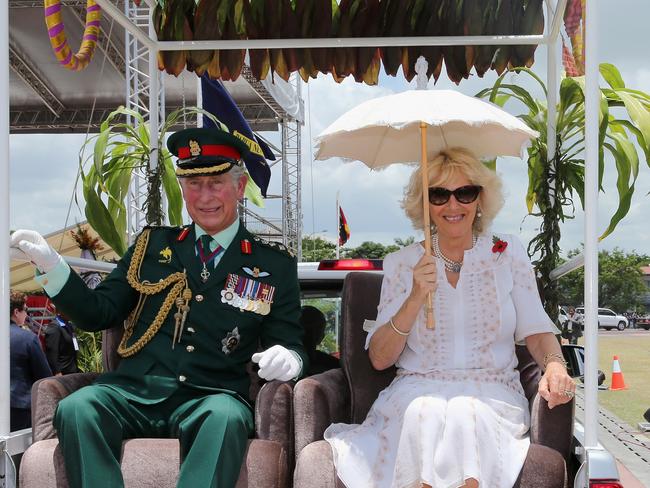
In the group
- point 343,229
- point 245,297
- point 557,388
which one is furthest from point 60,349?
point 557,388

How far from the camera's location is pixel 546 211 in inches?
189

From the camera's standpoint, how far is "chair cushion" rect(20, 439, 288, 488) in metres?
2.66

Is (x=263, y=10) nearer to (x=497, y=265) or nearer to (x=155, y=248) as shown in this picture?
(x=155, y=248)

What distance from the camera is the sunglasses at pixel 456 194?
3.14m

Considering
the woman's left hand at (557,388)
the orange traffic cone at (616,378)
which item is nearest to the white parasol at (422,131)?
the woman's left hand at (557,388)

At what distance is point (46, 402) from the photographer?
115 inches

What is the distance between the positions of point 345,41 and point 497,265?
73.0 inches

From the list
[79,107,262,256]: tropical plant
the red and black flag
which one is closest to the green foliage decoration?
[79,107,262,256]: tropical plant

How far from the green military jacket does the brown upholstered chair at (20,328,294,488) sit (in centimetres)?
24

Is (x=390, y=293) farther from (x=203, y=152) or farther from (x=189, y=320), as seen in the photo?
(x=203, y=152)

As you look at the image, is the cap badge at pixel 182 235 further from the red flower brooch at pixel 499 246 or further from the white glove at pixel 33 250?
the red flower brooch at pixel 499 246

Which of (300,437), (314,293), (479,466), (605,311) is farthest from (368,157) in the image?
(605,311)

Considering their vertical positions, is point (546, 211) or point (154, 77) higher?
point (154, 77)

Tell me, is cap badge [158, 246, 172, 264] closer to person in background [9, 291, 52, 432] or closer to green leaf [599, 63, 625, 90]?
person in background [9, 291, 52, 432]
